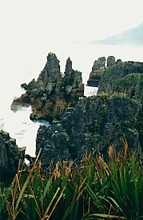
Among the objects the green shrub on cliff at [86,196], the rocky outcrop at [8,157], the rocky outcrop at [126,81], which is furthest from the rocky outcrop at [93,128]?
the green shrub on cliff at [86,196]

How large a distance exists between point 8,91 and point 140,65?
4711 centimetres

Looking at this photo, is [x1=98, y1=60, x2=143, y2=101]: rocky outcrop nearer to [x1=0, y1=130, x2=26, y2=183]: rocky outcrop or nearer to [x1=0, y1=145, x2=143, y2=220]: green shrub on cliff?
[x1=0, y1=130, x2=26, y2=183]: rocky outcrop

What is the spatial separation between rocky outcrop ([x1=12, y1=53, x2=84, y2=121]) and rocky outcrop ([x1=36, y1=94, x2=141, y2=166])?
37368 mm

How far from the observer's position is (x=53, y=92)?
96.7 metres

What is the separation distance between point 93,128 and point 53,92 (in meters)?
49.8

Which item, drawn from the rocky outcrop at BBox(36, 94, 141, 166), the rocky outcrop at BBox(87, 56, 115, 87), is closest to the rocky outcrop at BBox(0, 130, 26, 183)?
the rocky outcrop at BBox(36, 94, 141, 166)

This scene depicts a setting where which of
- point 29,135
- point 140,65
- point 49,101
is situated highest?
point 140,65

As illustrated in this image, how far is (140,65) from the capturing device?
3462 inches

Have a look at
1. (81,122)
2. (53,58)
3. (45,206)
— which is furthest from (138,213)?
(53,58)

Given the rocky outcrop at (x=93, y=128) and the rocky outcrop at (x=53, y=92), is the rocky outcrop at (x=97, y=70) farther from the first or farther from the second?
the rocky outcrop at (x=93, y=128)

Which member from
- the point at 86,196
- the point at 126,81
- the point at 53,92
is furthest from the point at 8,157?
the point at 53,92

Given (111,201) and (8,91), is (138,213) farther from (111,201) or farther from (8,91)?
(8,91)

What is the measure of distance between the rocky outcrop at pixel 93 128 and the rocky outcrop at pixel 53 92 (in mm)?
37368

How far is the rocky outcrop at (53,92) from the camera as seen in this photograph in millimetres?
89500
